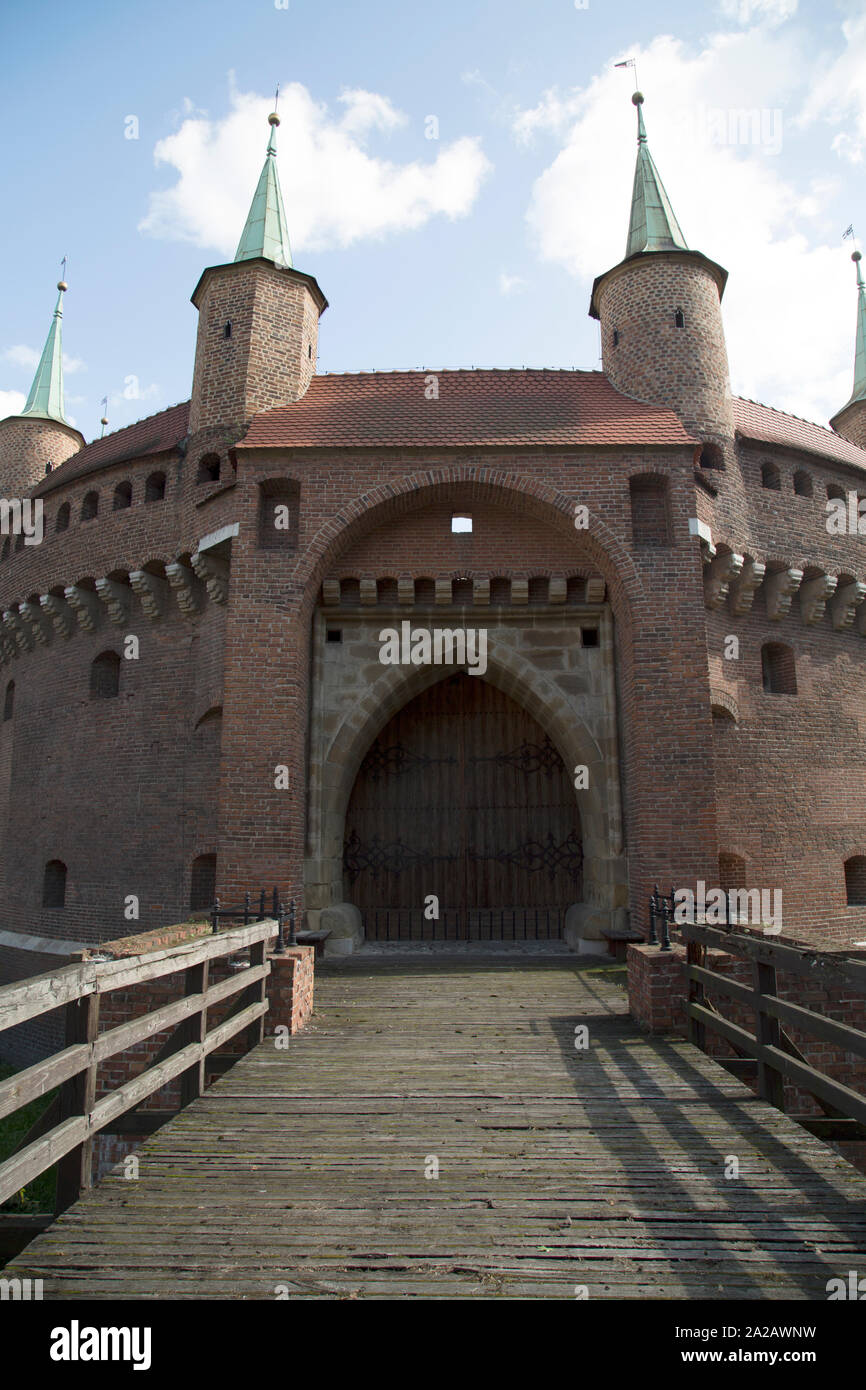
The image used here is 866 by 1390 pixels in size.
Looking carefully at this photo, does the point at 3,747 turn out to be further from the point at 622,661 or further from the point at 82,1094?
the point at 82,1094

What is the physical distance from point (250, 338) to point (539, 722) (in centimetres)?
761

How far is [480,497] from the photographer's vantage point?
1159 cm


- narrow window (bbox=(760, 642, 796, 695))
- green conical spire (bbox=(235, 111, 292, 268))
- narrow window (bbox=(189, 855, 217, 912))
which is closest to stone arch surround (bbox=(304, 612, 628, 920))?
narrow window (bbox=(189, 855, 217, 912))

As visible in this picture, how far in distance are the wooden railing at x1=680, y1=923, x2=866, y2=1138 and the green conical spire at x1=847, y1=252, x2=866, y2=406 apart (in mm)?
16903

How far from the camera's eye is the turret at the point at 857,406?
18938mm

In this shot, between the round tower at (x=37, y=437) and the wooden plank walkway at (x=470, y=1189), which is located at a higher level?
the round tower at (x=37, y=437)

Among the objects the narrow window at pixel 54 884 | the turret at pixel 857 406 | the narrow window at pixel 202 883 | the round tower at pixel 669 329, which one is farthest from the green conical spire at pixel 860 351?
the narrow window at pixel 54 884

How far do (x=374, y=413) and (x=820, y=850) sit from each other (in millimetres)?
9836

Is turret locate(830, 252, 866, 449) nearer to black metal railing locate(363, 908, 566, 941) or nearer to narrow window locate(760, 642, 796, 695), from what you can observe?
narrow window locate(760, 642, 796, 695)

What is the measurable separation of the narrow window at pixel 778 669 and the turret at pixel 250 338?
892cm

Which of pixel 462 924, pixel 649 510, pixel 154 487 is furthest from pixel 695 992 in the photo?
pixel 154 487

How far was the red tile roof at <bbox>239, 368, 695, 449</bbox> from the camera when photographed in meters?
11.5

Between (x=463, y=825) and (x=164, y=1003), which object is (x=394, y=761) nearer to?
(x=463, y=825)

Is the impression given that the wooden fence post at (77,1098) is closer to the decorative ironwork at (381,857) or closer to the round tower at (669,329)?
the decorative ironwork at (381,857)
